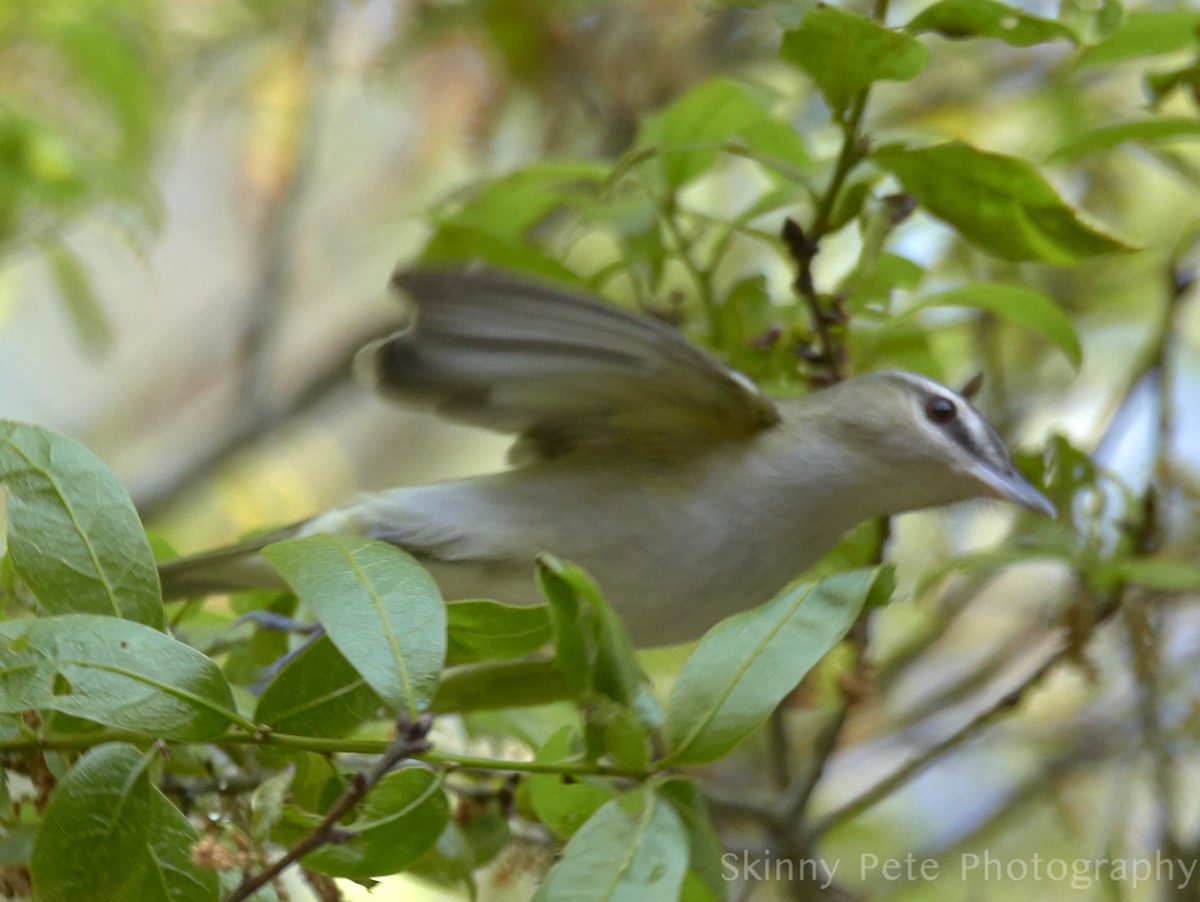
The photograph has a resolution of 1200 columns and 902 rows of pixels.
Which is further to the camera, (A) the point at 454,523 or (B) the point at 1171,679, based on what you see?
(B) the point at 1171,679

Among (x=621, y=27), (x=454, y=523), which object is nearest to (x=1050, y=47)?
(x=621, y=27)

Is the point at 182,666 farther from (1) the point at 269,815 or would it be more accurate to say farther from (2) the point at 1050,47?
(2) the point at 1050,47

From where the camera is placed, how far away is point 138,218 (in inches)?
64.1

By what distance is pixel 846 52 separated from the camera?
3.23ft

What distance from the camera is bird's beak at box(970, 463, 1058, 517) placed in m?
1.19

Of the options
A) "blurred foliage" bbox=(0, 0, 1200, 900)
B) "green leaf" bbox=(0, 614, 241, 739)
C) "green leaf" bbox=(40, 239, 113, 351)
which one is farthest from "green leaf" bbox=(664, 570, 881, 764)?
"green leaf" bbox=(40, 239, 113, 351)

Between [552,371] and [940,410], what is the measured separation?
1.36ft

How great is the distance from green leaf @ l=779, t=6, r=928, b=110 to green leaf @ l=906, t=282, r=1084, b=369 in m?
0.20

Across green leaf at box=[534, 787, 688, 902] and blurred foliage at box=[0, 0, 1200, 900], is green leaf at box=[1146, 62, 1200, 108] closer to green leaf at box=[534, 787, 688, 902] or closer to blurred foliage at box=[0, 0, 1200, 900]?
blurred foliage at box=[0, 0, 1200, 900]

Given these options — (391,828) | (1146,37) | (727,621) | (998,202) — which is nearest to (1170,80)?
(1146,37)

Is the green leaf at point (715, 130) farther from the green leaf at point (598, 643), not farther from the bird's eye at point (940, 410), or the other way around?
the green leaf at point (598, 643)

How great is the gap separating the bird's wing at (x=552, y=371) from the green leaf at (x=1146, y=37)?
45 cm

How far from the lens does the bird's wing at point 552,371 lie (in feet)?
3.28

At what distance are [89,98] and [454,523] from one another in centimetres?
142
